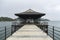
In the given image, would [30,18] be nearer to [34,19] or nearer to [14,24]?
[34,19]

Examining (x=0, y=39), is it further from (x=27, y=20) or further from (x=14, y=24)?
(x=27, y=20)

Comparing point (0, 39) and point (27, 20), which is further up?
point (27, 20)

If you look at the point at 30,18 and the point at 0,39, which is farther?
the point at 30,18

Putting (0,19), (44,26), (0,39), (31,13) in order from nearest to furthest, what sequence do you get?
(0,39) → (44,26) → (31,13) → (0,19)

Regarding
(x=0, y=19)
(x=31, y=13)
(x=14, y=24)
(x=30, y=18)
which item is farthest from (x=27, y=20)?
(x=0, y=19)

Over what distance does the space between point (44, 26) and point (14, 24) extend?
552 centimetres

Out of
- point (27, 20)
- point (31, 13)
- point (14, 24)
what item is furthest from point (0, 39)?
point (27, 20)

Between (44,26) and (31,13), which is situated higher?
(31,13)

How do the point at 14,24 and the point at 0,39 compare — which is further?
the point at 14,24

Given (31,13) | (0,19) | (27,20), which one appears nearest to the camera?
(31,13)

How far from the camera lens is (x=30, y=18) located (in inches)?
1304

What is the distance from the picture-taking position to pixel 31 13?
2845 cm

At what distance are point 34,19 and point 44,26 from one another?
332 inches

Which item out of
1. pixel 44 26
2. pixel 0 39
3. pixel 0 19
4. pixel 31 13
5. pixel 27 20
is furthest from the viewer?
pixel 0 19
